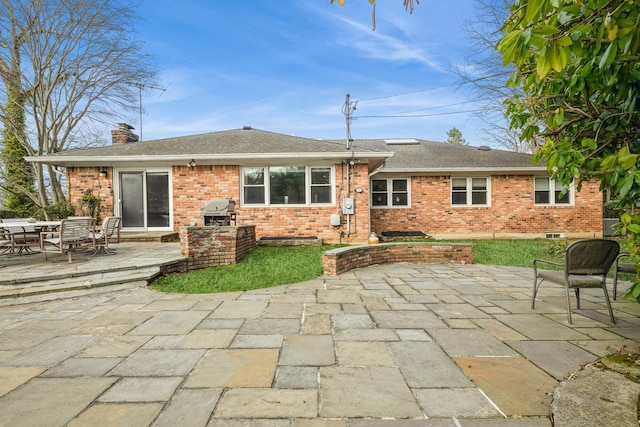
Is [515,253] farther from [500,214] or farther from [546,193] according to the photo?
[546,193]

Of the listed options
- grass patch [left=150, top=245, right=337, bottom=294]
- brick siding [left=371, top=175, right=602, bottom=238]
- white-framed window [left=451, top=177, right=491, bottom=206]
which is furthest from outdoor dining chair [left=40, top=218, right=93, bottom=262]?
white-framed window [left=451, top=177, right=491, bottom=206]

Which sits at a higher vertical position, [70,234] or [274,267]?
[70,234]

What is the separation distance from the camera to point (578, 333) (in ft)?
10.5

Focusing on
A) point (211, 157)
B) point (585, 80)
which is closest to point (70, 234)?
point (211, 157)

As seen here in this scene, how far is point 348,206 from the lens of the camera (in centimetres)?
993

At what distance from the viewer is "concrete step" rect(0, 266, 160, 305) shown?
4.69 m

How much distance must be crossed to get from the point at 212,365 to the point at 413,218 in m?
11.1

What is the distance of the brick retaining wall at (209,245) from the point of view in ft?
21.0

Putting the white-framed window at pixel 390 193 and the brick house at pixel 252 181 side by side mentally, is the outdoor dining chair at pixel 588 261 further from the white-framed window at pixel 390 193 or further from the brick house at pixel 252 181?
the white-framed window at pixel 390 193

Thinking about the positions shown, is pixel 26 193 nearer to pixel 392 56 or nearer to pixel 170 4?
pixel 170 4

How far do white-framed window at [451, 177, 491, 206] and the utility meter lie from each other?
5093 mm

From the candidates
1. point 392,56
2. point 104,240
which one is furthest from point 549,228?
point 104,240

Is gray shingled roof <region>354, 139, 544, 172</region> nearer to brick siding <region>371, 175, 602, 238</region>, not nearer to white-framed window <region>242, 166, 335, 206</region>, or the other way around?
brick siding <region>371, 175, 602, 238</region>

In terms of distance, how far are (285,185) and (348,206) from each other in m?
2.29
